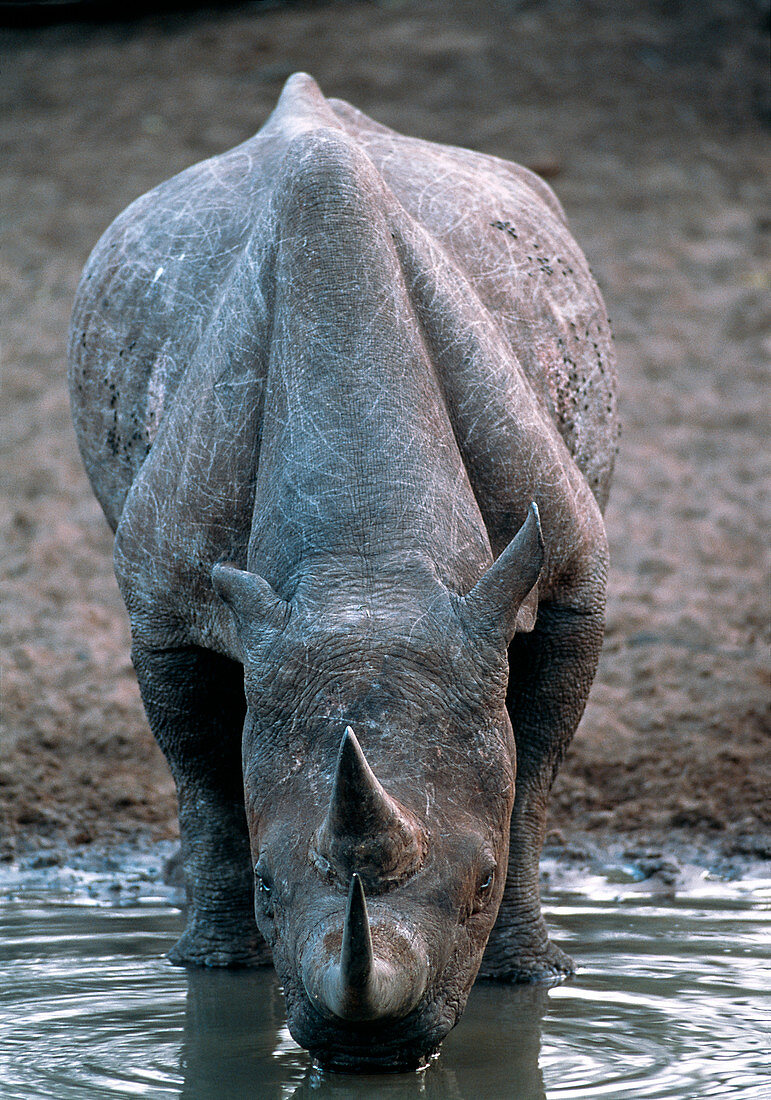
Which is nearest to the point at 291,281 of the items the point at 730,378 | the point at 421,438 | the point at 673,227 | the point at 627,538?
the point at 421,438

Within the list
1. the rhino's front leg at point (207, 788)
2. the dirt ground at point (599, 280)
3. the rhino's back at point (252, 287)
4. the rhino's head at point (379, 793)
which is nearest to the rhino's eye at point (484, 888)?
the rhino's head at point (379, 793)

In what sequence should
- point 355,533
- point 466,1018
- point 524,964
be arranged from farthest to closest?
point 524,964, point 466,1018, point 355,533

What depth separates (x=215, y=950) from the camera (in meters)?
5.55

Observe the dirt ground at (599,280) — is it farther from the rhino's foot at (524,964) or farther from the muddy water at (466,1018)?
the rhino's foot at (524,964)

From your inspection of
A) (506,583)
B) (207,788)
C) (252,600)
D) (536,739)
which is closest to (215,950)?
(207,788)

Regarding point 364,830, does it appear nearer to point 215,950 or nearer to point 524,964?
point 524,964

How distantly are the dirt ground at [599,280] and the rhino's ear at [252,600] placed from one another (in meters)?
3.17

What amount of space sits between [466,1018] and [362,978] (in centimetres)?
172

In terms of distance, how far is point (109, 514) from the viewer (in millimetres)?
6422

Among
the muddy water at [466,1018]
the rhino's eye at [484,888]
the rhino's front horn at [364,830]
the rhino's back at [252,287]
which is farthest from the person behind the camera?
the rhino's back at [252,287]

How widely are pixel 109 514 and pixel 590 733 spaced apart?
269cm

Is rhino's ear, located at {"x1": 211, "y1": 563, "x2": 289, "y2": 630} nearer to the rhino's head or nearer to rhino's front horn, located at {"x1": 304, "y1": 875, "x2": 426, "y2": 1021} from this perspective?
the rhino's head

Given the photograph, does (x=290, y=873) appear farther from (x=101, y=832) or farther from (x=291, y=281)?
(x=101, y=832)

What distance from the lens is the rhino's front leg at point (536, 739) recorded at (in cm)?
526
